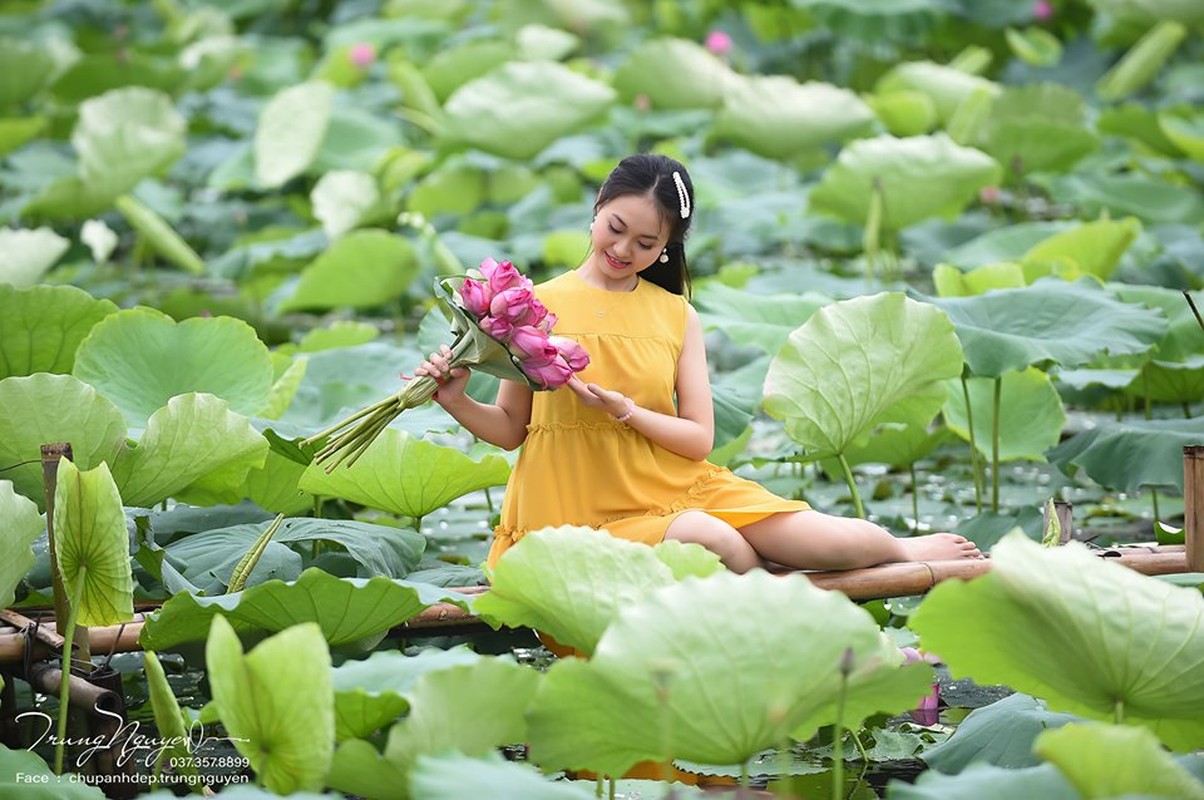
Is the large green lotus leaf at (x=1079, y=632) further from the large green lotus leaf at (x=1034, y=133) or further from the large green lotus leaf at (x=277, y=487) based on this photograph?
the large green lotus leaf at (x=1034, y=133)

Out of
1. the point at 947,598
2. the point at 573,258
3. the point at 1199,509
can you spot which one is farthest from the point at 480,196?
the point at 947,598

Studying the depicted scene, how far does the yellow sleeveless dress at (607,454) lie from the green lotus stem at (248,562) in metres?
0.23

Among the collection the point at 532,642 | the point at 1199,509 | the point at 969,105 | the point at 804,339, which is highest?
the point at 969,105

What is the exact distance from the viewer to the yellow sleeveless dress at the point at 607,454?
1753 millimetres

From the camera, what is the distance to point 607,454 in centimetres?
175

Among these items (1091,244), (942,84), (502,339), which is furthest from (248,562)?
(942,84)

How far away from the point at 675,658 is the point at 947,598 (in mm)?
243

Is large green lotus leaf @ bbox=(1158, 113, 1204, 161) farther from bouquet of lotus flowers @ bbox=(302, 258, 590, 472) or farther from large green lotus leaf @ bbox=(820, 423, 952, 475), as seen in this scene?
bouquet of lotus flowers @ bbox=(302, 258, 590, 472)

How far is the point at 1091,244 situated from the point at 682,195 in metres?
1.41

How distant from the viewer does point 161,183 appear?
16.1 feet

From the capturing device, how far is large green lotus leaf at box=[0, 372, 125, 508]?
168 cm

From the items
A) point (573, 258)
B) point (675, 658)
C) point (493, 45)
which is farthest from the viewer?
point (493, 45)

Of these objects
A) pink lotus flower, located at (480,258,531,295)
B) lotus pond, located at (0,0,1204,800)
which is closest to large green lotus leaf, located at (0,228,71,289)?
lotus pond, located at (0,0,1204,800)

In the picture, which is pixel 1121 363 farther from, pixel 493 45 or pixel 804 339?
pixel 493 45
